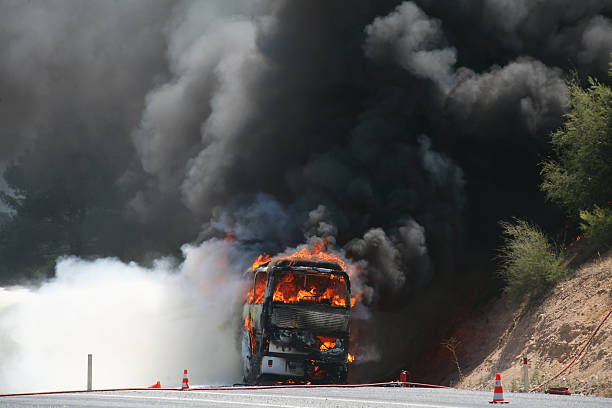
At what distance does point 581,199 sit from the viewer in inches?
1080

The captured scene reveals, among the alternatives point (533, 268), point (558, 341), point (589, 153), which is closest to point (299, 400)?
point (558, 341)

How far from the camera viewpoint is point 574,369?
20766 millimetres

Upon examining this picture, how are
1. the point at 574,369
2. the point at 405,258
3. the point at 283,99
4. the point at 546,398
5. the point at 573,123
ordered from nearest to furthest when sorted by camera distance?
the point at 546,398 → the point at 574,369 → the point at 573,123 → the point at 405,258 → the point at 283,99

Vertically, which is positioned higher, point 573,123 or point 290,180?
point 290,180

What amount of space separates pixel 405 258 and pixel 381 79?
32.0ft

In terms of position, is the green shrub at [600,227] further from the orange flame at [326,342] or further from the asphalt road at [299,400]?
the asphalt road at [299,400]

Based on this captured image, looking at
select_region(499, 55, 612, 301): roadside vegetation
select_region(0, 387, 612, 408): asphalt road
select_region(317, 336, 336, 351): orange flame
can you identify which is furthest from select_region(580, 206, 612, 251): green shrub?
select_region(0, 387, 612, 408): asphalt road

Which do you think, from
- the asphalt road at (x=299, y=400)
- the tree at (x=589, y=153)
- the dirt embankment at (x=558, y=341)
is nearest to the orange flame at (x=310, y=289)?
the asphalt road at (x=299, y=400)

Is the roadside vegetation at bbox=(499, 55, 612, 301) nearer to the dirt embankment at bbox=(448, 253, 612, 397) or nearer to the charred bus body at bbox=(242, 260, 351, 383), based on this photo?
the dirt embankment at bbox=(448, 253, 612, 397)

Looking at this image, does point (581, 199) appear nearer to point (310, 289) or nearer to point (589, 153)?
point (589, 153)

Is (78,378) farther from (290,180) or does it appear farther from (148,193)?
(148,193)

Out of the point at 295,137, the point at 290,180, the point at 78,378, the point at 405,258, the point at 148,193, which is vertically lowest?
the point at 78,378

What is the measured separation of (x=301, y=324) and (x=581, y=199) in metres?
11.4

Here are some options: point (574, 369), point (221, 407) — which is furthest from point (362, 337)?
point (221, 407)
